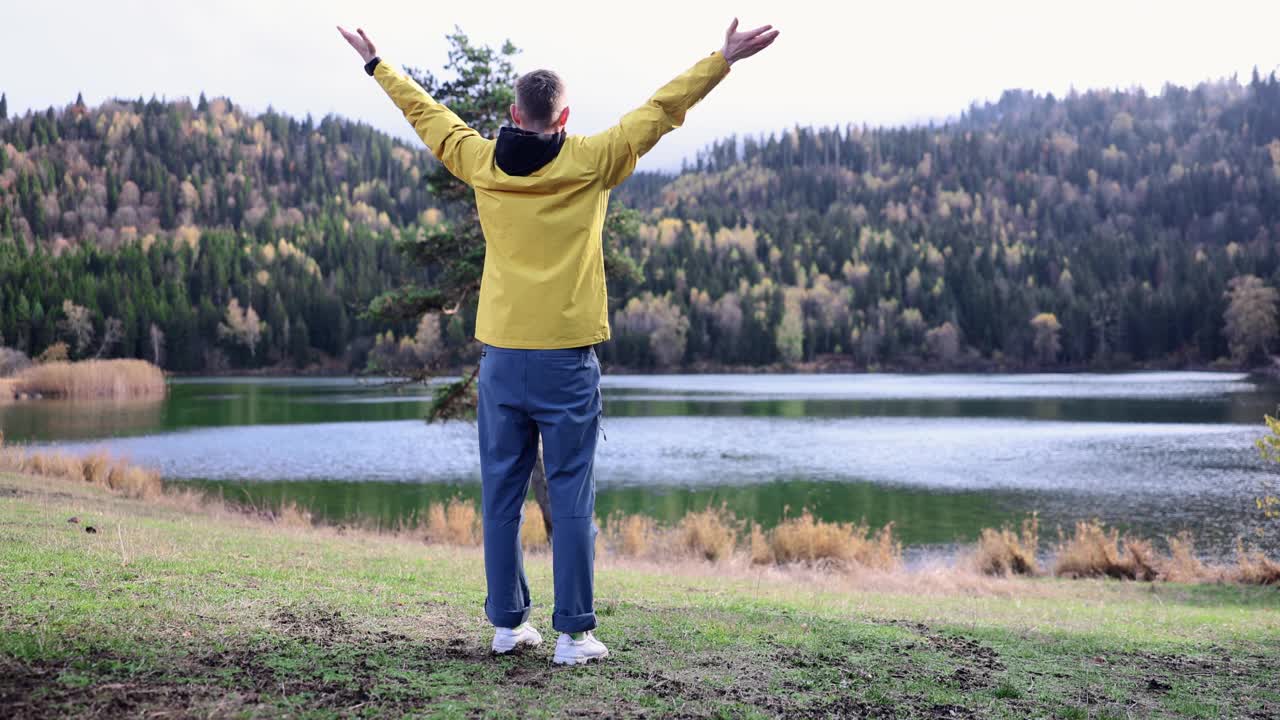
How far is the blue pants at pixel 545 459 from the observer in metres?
4.23

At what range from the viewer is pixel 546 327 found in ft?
13.9

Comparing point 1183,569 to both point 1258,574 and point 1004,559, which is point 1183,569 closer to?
point 1258,574

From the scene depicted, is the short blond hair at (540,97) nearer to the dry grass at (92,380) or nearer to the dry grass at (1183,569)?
the dry grass at (1183,569)

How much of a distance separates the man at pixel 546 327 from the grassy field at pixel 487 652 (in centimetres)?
41

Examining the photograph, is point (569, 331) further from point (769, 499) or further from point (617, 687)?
point (769, 499)

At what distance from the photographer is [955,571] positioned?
14320 mm

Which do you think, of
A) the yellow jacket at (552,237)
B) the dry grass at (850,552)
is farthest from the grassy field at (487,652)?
the dry grass at (850,552)

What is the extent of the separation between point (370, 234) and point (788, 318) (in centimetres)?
7270

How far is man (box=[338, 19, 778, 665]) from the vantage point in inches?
166

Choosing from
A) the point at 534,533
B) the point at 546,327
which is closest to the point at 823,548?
the point at 534,533

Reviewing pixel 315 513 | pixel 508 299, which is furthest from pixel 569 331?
pixel 315 513

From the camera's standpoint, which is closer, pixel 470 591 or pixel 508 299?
pixel 508 299

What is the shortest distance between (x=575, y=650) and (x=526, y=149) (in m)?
2.29

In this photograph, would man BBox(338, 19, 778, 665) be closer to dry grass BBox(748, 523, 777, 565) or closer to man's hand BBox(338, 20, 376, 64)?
man's hand BBox(338, 20, 376, 64)
